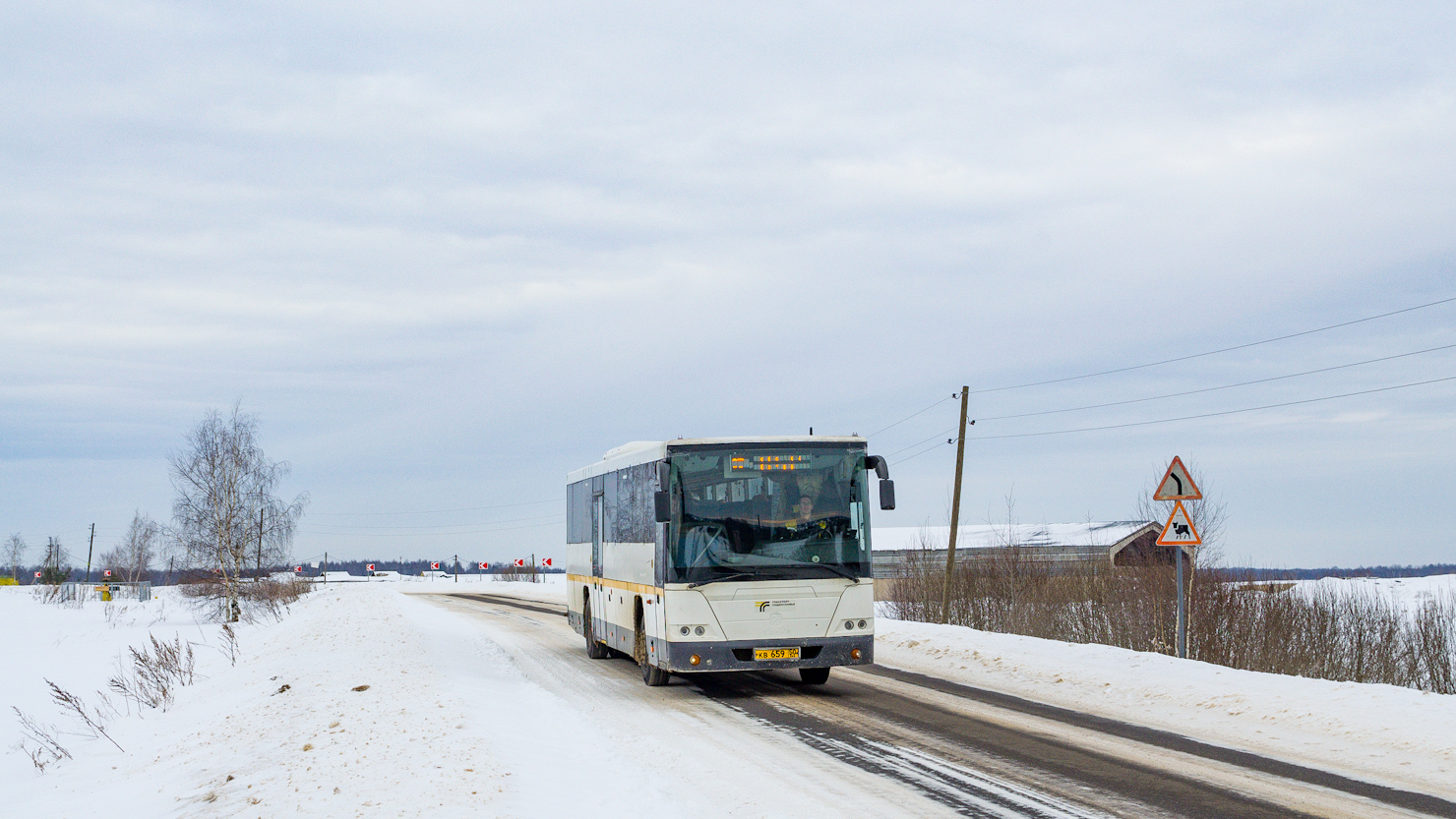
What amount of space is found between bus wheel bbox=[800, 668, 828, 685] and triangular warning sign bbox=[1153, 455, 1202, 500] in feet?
17.3

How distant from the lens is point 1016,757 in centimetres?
977

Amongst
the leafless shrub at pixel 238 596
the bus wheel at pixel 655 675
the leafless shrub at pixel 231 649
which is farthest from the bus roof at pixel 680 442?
the leafless shrub at pixel 238 596

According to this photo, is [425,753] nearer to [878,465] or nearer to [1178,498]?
[878,465]

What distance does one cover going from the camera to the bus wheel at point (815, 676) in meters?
16.1

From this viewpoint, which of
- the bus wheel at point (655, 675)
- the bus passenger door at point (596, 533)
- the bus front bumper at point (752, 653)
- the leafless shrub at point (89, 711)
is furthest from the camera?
the bus passenger door at point (596, 533)

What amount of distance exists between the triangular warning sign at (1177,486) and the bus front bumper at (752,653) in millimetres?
4685

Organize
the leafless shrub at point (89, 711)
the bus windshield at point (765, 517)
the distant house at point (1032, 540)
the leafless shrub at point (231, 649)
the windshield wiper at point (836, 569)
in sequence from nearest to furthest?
the bus windshield at point (765, 517) → the windshield wiper at point (836, 569) → the leafless shrub at point (89, 711) → the leafless shrub at point (231, 649) → the distant house at point (1032, 540)

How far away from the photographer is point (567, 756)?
987cm

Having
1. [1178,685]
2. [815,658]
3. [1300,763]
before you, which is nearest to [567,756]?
[815,658]

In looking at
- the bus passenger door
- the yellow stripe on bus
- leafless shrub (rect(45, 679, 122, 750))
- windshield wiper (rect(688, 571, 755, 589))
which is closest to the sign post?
windshield wiper (rect(688, 571, 755, 589))

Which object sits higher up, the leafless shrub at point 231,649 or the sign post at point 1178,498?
the sign post at point 1178,498

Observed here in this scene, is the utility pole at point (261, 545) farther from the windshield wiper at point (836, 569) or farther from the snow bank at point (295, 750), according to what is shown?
the windshield wiper at point (836, 569)

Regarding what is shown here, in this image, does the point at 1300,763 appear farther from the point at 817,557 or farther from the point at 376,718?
the point at 376,718

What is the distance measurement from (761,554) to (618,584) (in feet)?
13.5
